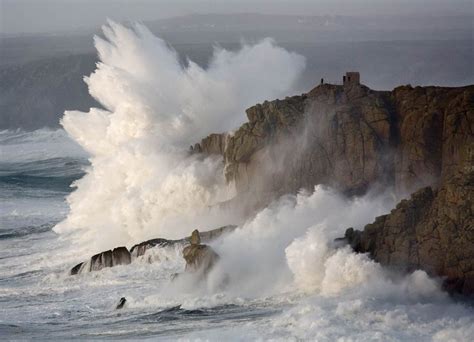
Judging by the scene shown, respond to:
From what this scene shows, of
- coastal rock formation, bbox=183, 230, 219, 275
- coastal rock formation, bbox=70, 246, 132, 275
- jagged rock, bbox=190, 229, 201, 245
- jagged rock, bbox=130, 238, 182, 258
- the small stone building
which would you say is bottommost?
coastal rock formation, bbox=183, 230, 219, 275

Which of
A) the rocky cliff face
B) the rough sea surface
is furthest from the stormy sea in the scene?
the rocky cliff face

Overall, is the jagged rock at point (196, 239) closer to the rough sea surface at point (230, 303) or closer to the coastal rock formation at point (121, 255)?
the rough sea surface at point (230, 303)

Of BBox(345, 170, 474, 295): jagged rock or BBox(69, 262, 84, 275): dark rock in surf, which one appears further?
BBox(69, 262, 84, 275): dark rock in surf

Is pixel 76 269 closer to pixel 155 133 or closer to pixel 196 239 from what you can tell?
pixel 196 239

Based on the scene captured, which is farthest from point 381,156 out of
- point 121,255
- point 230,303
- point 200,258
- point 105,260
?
point 105,260

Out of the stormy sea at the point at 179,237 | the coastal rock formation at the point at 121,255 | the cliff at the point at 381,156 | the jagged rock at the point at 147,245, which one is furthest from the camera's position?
the jagged rock at the point at 147,245

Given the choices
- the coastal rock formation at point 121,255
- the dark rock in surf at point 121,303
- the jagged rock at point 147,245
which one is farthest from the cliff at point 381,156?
the dark rock in surf at point 121,303

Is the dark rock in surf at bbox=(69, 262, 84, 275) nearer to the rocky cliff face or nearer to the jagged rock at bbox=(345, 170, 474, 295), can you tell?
the rocky cliff face
